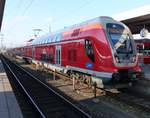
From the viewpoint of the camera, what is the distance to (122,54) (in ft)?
47.5

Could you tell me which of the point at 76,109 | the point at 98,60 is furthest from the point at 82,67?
the point at 76,109

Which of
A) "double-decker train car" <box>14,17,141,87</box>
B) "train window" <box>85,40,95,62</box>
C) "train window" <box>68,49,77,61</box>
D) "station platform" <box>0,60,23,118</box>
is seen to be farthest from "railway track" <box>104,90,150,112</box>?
"station platform" <box>0,60,23,118</box>

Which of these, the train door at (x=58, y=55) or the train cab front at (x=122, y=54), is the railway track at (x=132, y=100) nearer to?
the train cab front at (x=122, y=54)

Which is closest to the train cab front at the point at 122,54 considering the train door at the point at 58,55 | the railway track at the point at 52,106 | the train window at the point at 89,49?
the train window at the point at 89,49

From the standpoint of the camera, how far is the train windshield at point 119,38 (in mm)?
14512

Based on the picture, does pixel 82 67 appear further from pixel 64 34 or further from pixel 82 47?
pixel 64 34

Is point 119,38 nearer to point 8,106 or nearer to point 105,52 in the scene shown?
point 105,52

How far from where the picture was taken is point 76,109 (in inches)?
469

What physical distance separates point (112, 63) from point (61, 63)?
7.59 meters

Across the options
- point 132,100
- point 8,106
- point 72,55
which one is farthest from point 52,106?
point 72,55

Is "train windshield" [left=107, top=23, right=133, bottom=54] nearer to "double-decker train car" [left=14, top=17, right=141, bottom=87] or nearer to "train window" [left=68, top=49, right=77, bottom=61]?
"double-decker train car" [left=14, top=17, right=141, bottom=87]

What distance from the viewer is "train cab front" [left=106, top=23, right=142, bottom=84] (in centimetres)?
1414

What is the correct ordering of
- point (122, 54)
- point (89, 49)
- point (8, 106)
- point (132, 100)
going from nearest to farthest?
1. point (8, 106)
2. point (132, 100)
3. point (122, 54)
4. point (89, 49)

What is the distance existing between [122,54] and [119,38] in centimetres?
88
